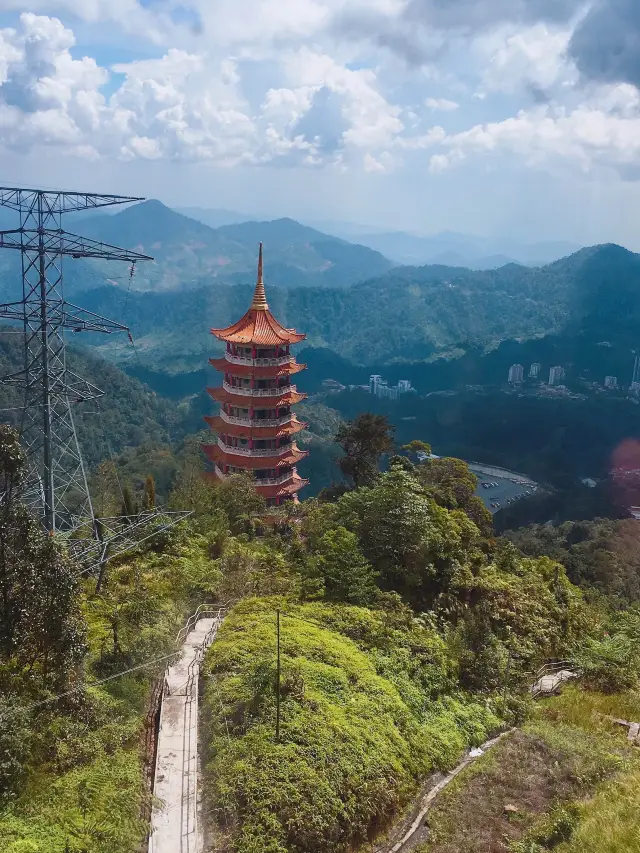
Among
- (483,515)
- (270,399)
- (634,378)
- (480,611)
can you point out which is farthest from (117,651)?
(634,378)

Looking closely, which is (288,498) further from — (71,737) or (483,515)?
(71,737)

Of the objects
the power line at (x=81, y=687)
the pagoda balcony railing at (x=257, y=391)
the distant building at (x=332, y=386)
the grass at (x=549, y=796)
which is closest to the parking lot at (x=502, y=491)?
the pagoda balcony railing at (x=257, y=391)

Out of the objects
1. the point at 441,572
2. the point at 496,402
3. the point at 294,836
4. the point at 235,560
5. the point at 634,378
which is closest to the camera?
the point at 294,836

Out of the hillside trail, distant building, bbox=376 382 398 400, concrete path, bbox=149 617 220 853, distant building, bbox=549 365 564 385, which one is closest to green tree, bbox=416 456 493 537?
the hillside trail

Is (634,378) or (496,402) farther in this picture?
(634,378)

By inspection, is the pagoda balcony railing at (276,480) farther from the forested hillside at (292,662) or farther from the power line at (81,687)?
the power line at (81,687)

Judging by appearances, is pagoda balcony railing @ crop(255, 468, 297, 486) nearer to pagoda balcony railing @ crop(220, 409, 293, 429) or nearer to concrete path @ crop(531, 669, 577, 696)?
pagoda balcony railing @ crop(220, 409, 293, 429)
